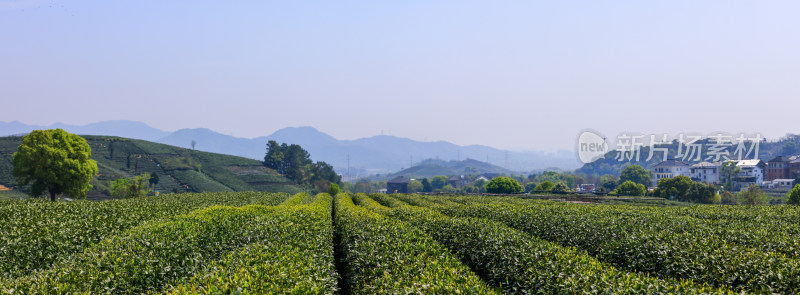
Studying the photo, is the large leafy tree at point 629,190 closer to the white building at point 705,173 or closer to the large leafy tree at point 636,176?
the large leafy tree at point 636,176

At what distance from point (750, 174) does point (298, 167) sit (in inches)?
6287

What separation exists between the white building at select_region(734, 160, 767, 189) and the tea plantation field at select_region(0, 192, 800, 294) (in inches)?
5741

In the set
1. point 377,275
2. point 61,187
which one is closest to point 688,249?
point 377,275

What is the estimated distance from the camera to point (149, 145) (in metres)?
133

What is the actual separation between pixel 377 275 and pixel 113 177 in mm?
110508

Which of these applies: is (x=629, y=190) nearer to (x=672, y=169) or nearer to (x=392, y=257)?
(x=392, y=257)

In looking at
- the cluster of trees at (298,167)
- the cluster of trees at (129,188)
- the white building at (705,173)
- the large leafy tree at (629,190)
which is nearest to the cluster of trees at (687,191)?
the large leafy tree at (629,190)

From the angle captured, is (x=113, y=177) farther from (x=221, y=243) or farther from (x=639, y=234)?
(x=639, y=234)

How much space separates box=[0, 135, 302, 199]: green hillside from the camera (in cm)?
10544

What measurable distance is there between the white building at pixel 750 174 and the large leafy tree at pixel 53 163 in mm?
169706

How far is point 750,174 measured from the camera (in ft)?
466

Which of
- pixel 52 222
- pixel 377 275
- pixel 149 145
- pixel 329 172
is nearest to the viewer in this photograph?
pixel 377 275

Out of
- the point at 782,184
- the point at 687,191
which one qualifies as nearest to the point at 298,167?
the point at 687,191

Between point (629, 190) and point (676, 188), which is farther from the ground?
point (676, 188)
